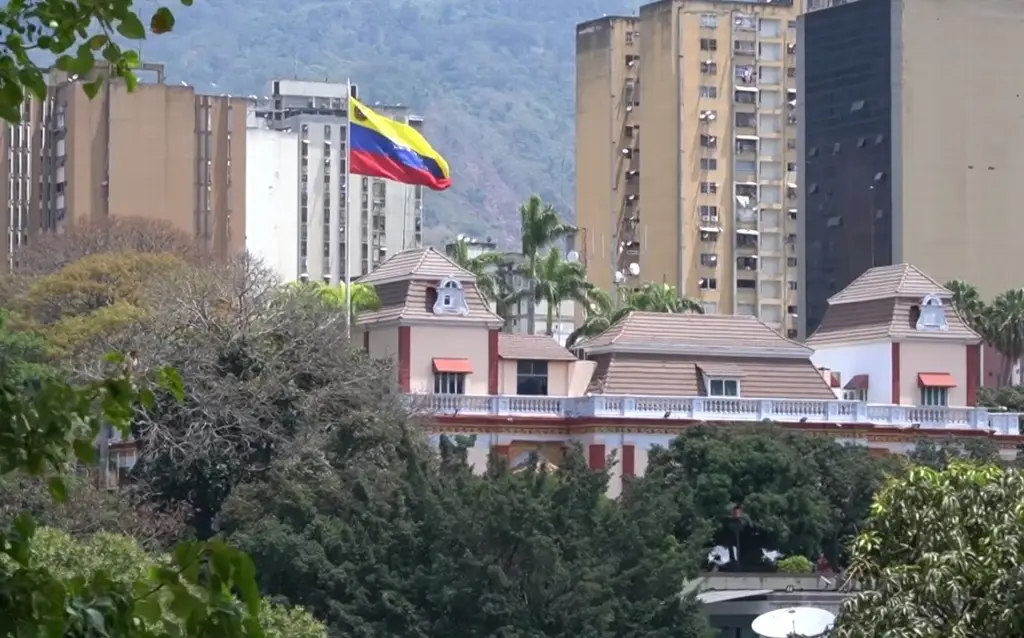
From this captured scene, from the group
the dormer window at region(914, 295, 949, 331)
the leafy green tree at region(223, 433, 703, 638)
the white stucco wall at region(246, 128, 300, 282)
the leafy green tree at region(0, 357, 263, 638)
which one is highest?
the white stucco wall at region(246, 128, 300, 282)

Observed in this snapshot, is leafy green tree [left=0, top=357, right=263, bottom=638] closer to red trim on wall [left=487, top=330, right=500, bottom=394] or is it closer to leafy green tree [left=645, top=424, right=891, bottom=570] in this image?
leafy green tree [left=645, top=424, right=891, bottom=570]

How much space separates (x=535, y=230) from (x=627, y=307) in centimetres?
521

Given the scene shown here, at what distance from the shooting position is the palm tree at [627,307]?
93.6 m

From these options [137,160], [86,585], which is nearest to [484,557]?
[86,585]

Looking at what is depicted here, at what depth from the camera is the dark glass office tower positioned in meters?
124

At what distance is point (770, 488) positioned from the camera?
65000 mm

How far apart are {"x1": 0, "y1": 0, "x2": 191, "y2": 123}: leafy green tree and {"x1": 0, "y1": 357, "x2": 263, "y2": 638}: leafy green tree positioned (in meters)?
1.23

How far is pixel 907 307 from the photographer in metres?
78.8

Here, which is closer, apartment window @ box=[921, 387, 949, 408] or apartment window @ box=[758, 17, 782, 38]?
apartment window @ box=[921, 387, 949, 408]

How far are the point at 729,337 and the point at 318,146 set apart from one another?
7958 cm

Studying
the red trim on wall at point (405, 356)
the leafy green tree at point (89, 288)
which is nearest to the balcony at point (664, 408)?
the red trim on wall at point (405, 356)

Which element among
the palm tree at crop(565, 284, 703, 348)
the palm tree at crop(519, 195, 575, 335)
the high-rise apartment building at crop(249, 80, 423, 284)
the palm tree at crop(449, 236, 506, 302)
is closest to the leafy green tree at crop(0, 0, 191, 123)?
the palm tree at crop(565, 284, 703, 348)

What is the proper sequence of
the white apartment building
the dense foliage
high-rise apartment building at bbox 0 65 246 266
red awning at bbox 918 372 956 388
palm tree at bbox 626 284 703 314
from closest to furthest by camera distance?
the dense foliage → red awning at bbox 918 372 956 388 → palm tree at bbox 626 284 703 314 → the white apartment building → high-rise apartment building at bbox 0 65 246 266

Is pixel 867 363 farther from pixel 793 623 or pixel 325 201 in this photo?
pixel 325 201
